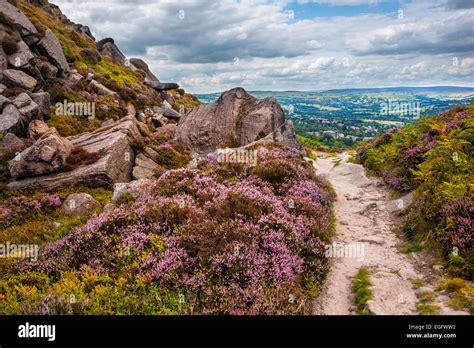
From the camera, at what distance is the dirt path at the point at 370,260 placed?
7.96 m

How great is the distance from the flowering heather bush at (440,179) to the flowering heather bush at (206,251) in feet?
11.2

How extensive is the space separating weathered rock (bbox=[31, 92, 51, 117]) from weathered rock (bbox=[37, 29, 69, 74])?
465 inches

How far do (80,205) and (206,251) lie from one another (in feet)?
31.3

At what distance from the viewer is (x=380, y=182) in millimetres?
18844

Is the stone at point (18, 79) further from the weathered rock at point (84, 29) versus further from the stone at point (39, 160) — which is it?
the weathered rock at point (84, 29)

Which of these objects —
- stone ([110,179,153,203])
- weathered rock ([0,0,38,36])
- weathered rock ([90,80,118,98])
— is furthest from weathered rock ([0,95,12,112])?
weathered rock ([0,0,38,36])

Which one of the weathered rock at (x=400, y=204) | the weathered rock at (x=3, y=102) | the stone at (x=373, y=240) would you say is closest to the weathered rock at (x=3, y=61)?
the weathered rock at (x=3, y=102)

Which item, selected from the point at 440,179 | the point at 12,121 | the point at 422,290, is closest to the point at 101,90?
the point at 12,121

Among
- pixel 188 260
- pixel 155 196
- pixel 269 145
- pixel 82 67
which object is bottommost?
pixel 188 260

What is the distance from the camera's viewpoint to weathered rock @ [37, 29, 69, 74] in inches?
1455

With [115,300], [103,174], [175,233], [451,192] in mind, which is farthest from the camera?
[103,174]

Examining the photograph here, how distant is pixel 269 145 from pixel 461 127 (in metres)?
10.8
